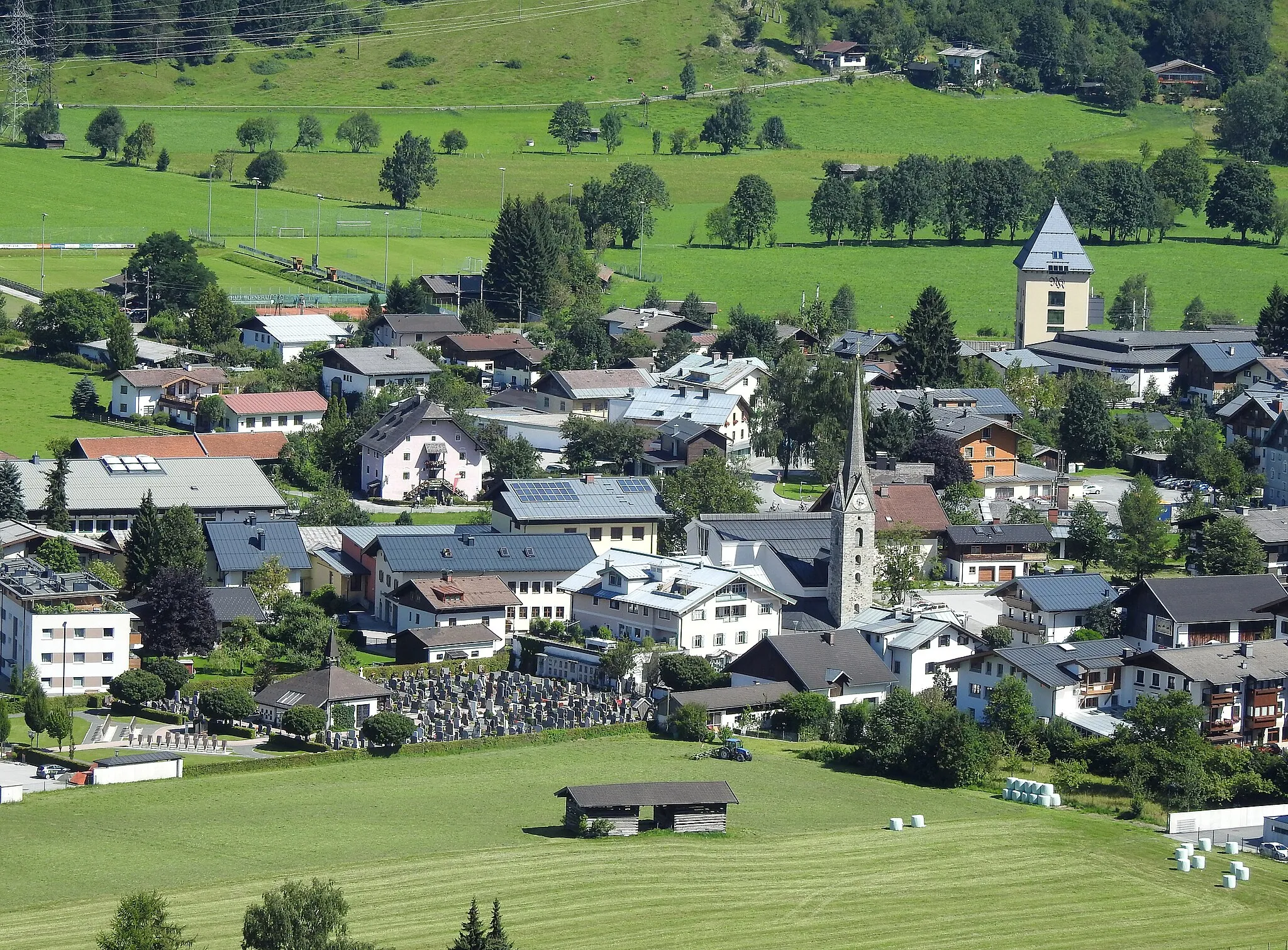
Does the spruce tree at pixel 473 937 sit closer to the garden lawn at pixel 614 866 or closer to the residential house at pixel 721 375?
the garden lawn at pixel 614 866

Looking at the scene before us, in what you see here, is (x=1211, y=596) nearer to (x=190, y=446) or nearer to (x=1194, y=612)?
(x=1194, y=612)

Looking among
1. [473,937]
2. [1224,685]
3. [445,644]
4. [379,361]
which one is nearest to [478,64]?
[379,361]

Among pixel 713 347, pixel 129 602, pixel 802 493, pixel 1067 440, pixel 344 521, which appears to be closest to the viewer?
pixel 129 602

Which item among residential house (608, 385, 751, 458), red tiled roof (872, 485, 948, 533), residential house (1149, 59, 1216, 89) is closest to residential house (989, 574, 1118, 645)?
red tiled roof (872, 485, 948, 533)

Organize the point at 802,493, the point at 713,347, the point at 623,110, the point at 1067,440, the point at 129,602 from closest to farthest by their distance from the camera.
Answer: the point at 129,602 < the point at 802,493 < the point at 1067,440 < the point at 713,347 < the point at 623,110

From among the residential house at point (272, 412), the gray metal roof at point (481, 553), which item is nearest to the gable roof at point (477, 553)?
the gray metal roof at point (481, 553)

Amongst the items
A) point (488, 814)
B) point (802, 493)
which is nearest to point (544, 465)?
point (802, 493)

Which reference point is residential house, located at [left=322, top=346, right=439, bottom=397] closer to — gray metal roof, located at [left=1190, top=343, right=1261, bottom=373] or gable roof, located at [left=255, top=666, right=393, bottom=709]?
gray metal roof, located at [left=1190, top=343, right=1261, bottom=373]

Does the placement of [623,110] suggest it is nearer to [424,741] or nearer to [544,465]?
[544,465]
